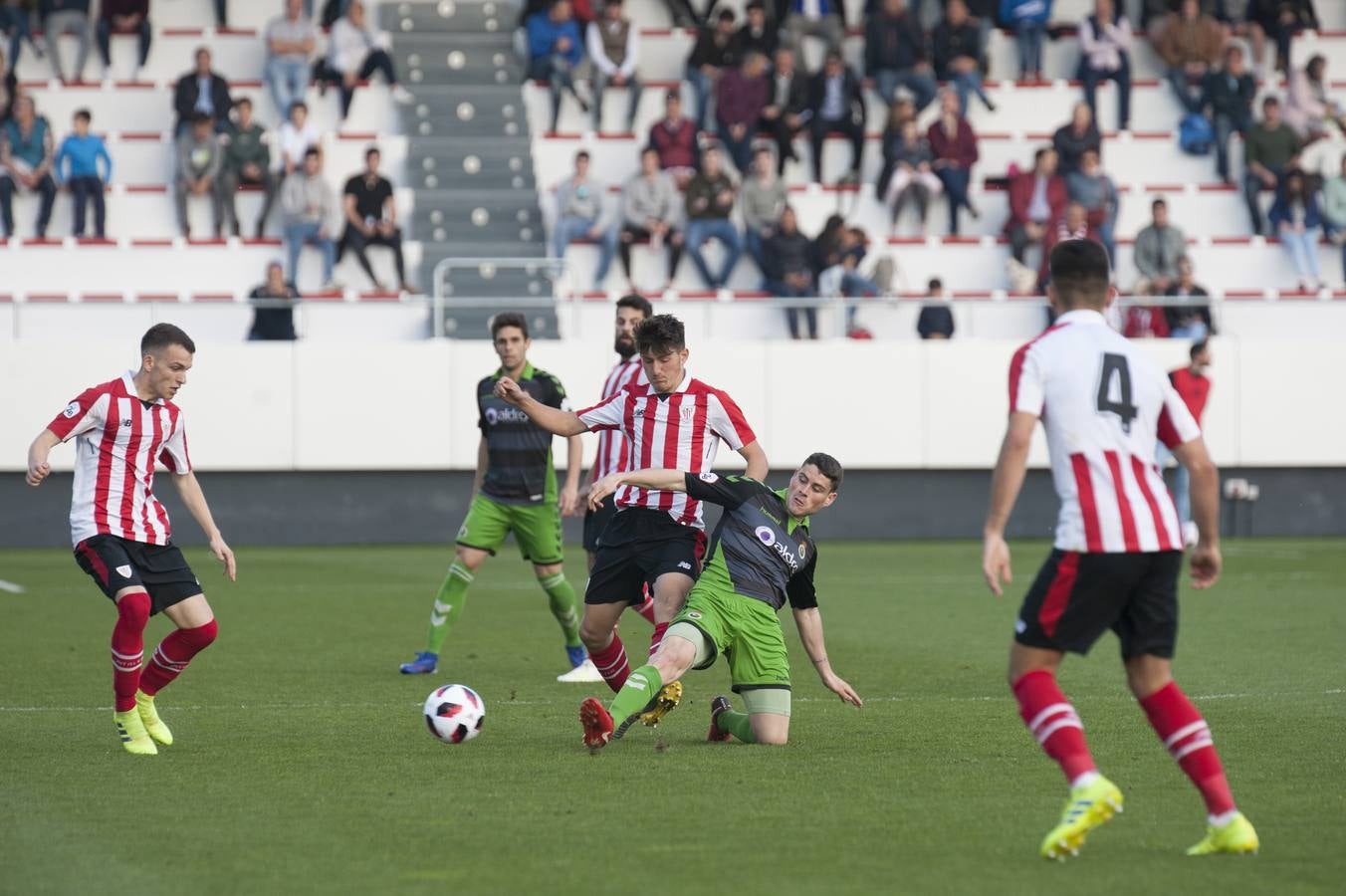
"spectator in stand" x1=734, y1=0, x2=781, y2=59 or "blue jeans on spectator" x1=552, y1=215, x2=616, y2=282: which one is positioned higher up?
"spectator in stand" x1=734, y1=0, x2=781, y2=59

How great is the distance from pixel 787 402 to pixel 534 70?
6.87 m

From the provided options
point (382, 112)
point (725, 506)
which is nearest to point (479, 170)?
point (382, 112)

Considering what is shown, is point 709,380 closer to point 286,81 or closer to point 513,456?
point 286,81

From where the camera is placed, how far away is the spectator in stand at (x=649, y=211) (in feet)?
77.2

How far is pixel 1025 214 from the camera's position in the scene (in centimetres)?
2419

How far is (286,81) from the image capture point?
24875mm

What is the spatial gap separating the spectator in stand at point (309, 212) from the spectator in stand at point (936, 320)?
7.19 m

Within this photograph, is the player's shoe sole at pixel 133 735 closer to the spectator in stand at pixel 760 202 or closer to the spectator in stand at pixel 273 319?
the spectator in stand at pixel 273 319

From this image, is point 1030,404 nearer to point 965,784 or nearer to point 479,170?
point 965,784

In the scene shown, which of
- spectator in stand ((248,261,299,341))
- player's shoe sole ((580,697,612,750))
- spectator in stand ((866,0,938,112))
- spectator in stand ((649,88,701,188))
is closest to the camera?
player's shoe sole ((580,697,612,750))

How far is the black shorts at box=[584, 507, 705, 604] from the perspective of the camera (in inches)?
328

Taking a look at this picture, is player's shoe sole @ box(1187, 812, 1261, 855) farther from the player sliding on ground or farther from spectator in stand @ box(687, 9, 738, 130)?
spectator in stand @ box(687, 9, 738, 130)

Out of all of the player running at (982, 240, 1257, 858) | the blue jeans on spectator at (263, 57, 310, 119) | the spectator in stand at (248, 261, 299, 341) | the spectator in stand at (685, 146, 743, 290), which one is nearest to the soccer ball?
the player running at (982, 240, 1257, 858)

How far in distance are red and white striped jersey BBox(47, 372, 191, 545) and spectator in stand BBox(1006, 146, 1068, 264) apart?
17.6 meters
